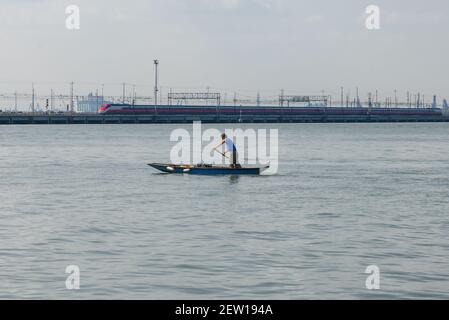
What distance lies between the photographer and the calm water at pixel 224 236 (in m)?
26.3

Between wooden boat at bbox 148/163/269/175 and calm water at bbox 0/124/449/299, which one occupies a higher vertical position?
wooden boat at bbox 148/163/269/175

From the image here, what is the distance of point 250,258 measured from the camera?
3048 cm

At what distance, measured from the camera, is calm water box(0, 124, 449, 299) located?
2627cm

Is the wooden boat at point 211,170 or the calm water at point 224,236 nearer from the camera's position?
the calm water at point 224,236

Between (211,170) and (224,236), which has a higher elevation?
(211,170)

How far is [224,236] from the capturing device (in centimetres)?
3588

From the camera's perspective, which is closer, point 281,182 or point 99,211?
point 99,211

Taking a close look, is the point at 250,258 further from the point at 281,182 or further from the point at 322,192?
the point at 281,182

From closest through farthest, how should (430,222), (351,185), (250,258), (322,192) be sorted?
(250,258), (430,222), (322,192), (351,185)

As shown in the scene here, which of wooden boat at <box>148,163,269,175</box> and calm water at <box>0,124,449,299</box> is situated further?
wooden boat at <box>148,163,269,175</box>

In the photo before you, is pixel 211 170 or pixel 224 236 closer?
pixel 224 236

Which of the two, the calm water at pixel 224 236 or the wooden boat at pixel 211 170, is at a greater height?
the wooden boat at pixel 211 170
